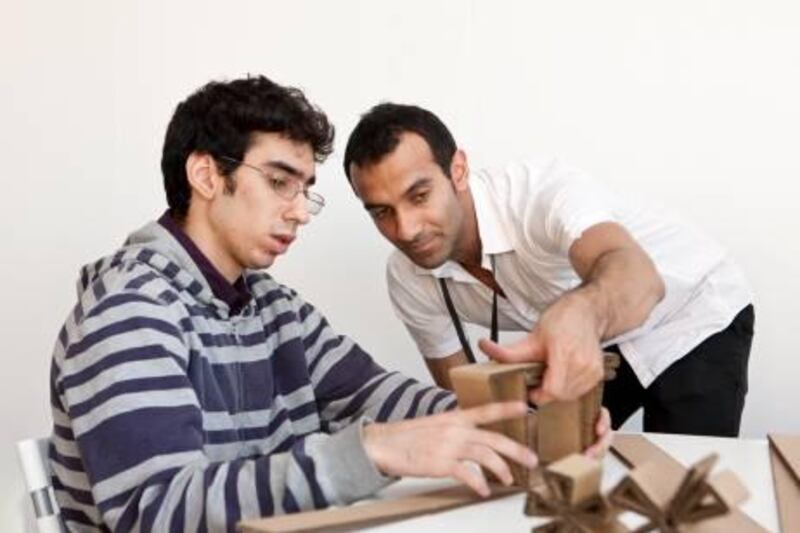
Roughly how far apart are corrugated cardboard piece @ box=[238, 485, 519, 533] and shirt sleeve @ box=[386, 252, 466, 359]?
1050mm

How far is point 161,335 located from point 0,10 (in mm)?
1957

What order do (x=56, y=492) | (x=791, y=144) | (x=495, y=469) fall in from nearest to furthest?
(x=495, y=469) → (x=56, y=492) → (x=791, y=144)

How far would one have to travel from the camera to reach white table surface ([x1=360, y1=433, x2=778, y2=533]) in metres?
1.07

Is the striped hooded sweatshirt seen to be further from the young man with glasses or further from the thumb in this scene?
the thumb

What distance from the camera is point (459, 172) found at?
2.14 metres

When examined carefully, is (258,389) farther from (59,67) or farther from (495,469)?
(59,67)

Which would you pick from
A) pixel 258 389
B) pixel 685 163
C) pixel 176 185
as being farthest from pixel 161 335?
pixel 685 163

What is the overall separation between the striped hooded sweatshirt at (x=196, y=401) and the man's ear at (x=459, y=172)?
0.53 meters

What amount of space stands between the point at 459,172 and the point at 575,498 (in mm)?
1475

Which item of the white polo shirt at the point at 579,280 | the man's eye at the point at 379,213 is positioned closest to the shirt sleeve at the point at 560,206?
Answer: the white polo shirt at the point at 579,280

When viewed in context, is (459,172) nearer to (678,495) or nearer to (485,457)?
(485,457)

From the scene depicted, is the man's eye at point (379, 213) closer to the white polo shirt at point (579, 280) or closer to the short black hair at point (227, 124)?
the white polo shirt at point (579, 280)

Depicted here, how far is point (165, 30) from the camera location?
288 centimetres

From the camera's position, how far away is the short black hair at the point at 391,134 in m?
2.02
